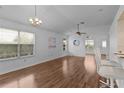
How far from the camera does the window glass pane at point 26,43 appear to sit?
592 centimetres

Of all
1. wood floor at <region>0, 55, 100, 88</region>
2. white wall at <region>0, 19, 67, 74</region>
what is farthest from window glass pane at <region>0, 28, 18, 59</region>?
wood floor at <region>0, 55, 100, 88</region>

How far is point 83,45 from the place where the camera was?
12477 mm

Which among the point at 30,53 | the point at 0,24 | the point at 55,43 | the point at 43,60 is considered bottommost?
the point at 43,60

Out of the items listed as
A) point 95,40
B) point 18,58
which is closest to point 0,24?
point 18,58

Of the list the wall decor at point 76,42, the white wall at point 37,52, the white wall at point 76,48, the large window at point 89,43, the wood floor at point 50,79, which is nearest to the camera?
the wood floor at point 50,79

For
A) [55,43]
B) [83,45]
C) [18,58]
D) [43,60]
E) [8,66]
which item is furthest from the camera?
[83,45]

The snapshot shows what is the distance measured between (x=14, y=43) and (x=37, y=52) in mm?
1996

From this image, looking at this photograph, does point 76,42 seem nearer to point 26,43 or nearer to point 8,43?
point 26,43

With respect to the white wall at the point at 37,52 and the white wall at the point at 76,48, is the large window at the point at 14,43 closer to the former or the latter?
the white wall at the point at 37,52

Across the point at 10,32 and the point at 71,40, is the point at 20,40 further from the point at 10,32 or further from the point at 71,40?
the point at 71,40

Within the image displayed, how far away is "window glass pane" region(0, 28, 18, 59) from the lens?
190 inches

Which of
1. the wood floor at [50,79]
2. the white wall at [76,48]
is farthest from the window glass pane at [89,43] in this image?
the wood floor at [50,79]

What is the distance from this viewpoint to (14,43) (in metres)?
5.43
